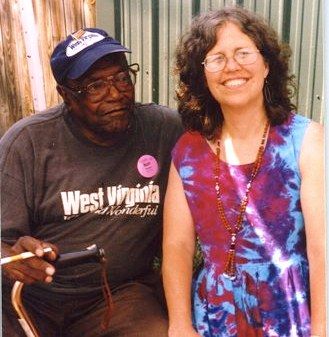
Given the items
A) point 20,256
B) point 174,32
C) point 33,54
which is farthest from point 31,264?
point 174,32

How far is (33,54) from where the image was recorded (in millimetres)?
2502

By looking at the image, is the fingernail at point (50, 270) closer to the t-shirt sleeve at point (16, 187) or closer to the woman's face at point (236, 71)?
the t-shirt sleeve at point (16, 187)

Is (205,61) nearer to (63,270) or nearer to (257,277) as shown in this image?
(257,277)

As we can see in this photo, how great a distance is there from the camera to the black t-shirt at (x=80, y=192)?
72.1 inches

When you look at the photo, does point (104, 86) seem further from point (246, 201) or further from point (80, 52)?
point (246, 201)

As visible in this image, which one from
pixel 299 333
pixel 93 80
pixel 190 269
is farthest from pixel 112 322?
pixel 93 80

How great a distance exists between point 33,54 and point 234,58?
1.17 metres

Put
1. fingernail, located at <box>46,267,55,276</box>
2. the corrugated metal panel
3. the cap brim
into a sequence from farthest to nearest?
the corrugated metal panel, the cap brim, fingernail, located at <box>46,267,55,276</box>

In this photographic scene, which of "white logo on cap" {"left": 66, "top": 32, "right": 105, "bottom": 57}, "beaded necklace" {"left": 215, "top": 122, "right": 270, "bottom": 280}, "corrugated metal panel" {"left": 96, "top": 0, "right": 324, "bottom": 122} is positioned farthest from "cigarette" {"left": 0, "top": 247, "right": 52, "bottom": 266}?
"corrugated metal panel" {"left": 96, "top": 0, "right": 324, "bottom": 122}

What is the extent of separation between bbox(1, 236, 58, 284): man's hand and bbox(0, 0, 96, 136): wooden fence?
3.11 ft

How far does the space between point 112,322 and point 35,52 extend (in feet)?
4.01

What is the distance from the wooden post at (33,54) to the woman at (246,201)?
92cm

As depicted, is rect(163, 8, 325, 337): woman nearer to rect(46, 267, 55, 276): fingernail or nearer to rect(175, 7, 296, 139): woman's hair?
rect(175, 7, 296, 139): woman's hair

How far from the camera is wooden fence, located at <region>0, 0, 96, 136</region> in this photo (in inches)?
95.1
